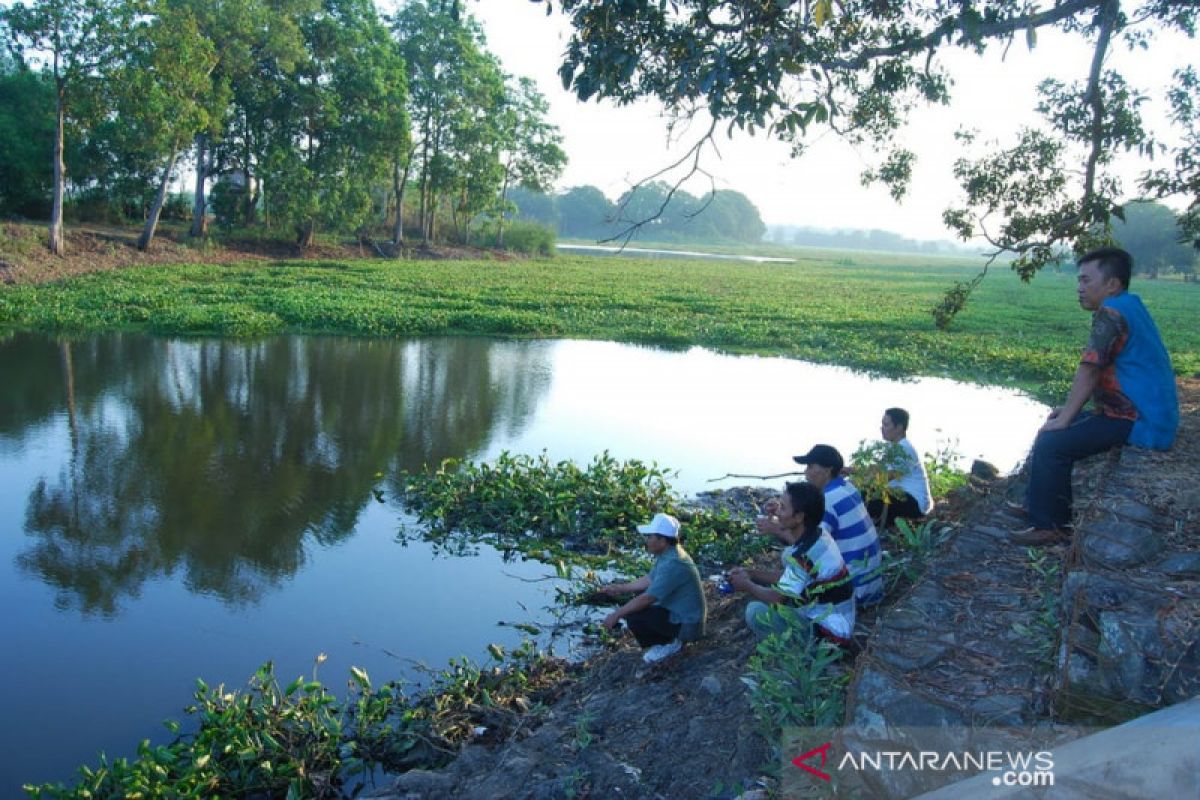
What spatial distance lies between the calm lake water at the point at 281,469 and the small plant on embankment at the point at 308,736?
387 millimetres

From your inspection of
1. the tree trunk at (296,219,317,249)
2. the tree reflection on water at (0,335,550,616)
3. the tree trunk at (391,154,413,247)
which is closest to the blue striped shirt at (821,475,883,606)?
the tree reflection on water at (0,335,550,616)

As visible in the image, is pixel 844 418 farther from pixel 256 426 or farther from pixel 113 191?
pixel 113 191

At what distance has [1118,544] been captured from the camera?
4051 millimetres

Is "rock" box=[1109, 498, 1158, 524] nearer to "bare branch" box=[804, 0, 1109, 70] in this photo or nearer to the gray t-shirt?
the gray t-shirt

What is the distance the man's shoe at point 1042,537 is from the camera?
4848 mm

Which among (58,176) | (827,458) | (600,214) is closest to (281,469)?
(827,458)

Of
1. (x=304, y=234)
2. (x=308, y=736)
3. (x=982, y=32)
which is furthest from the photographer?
(x=304, y=234)

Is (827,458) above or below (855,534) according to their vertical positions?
above

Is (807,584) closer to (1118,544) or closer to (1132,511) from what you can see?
(1118,544)

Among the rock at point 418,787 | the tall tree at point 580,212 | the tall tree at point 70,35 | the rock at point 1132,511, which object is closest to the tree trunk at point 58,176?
the tall tree at point 70,35

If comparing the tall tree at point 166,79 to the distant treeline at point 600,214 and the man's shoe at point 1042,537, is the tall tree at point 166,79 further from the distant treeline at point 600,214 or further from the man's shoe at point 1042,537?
the distant treeline at point 600,214

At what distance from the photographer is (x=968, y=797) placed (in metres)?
2.88

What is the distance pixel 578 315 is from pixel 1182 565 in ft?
65.5

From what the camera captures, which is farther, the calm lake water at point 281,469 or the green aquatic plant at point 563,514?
the green aquatic plant at point 563,514
